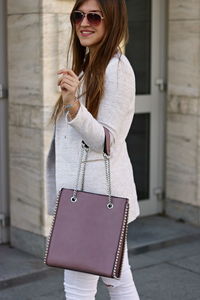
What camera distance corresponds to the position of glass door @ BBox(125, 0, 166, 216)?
20.6 feet

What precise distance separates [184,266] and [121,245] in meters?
2.60

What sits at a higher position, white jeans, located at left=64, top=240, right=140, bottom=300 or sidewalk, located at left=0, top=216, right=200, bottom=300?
white jeans, located at left=64, top=240, right=140, bottom=300

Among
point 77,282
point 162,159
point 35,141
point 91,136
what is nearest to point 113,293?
point 77,282

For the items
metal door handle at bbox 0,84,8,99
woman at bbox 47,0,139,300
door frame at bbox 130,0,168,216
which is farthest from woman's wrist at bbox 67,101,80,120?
door frame at bbox 130,0,168,216

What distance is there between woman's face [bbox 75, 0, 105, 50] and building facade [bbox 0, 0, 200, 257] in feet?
6.61

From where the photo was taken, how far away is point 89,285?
2.92 m

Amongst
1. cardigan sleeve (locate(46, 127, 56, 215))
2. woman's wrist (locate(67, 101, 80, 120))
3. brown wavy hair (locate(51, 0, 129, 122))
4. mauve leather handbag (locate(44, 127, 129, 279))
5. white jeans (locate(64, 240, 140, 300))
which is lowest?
white jeans (locate(64, 240, 140, 300))

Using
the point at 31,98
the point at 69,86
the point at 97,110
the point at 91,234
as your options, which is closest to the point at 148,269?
the point at 31,98

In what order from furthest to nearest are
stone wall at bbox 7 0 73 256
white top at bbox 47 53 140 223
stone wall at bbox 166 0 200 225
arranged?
stone wall at bbox 166 0 200 225 → stone wall at bbox 7 0 73 256 → white top at bbox 47 53 140 223

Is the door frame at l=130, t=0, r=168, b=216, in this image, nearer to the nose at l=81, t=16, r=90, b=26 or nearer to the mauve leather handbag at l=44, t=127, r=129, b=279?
the nose at l=81, t=16, r=90, b=26

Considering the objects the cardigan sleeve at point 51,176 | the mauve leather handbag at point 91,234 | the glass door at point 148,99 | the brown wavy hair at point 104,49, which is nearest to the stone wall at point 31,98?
the glass door at point 148,99

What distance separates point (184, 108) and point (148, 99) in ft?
1.28

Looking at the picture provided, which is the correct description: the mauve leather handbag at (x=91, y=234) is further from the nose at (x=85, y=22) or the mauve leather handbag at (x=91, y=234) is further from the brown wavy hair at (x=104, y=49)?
the nose at (x=85, y=22)

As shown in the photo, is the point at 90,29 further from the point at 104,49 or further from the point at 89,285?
the point at 89,285
